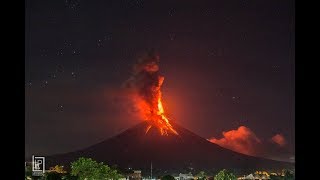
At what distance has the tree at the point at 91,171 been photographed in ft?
102

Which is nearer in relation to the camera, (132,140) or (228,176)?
(228,176)

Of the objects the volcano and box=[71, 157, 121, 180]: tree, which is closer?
box=[71, 157, 121, 180]: tree

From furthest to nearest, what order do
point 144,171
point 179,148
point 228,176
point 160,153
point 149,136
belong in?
point 179,148 < point 160,153 < point 149,136 < point 144,171 < point 228,176

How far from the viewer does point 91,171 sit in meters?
31.3

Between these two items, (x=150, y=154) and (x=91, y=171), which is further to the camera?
(x=150, y=154)

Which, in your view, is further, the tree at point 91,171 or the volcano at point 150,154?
the volcano at point 150,154

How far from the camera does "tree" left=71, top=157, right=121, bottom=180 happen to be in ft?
102
